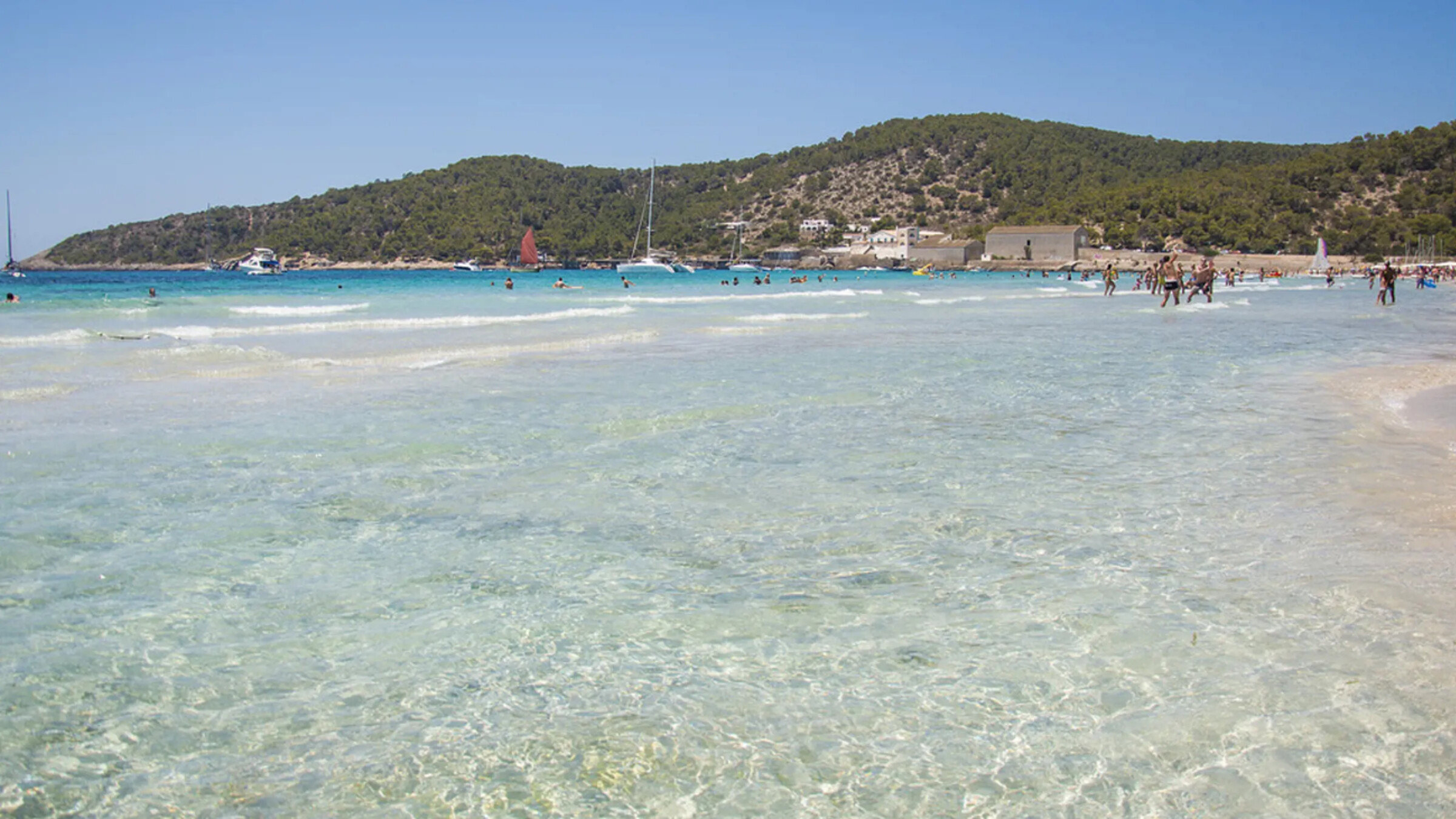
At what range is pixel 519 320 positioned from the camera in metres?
32.3

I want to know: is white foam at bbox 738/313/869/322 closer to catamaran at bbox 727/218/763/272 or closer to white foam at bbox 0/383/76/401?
white foam at bbox 0/383/76/401

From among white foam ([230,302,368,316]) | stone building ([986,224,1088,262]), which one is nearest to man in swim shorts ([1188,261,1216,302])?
white foam ([230,302,368,316])

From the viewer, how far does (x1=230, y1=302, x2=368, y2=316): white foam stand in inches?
1468

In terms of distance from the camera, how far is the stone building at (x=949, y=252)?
171500 mm

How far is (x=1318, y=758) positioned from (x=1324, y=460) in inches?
237

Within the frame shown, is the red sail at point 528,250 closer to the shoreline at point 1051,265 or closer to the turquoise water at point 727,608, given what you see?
the shoreline at point 1051,265

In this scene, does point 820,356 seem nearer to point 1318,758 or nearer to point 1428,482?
point 1428,482

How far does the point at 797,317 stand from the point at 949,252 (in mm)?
146726

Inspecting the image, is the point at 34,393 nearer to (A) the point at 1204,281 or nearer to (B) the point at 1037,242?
(A) the point at 1204,281

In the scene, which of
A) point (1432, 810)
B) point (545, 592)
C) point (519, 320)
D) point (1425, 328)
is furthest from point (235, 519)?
point (1425, 328)

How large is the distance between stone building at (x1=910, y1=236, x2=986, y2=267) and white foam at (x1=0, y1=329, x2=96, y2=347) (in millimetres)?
155921

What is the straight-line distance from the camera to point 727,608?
5098 mm

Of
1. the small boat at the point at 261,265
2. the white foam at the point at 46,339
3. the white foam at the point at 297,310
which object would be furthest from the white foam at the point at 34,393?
the small boat at the point at 261,265

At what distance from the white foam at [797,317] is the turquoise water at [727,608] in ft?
65.1
